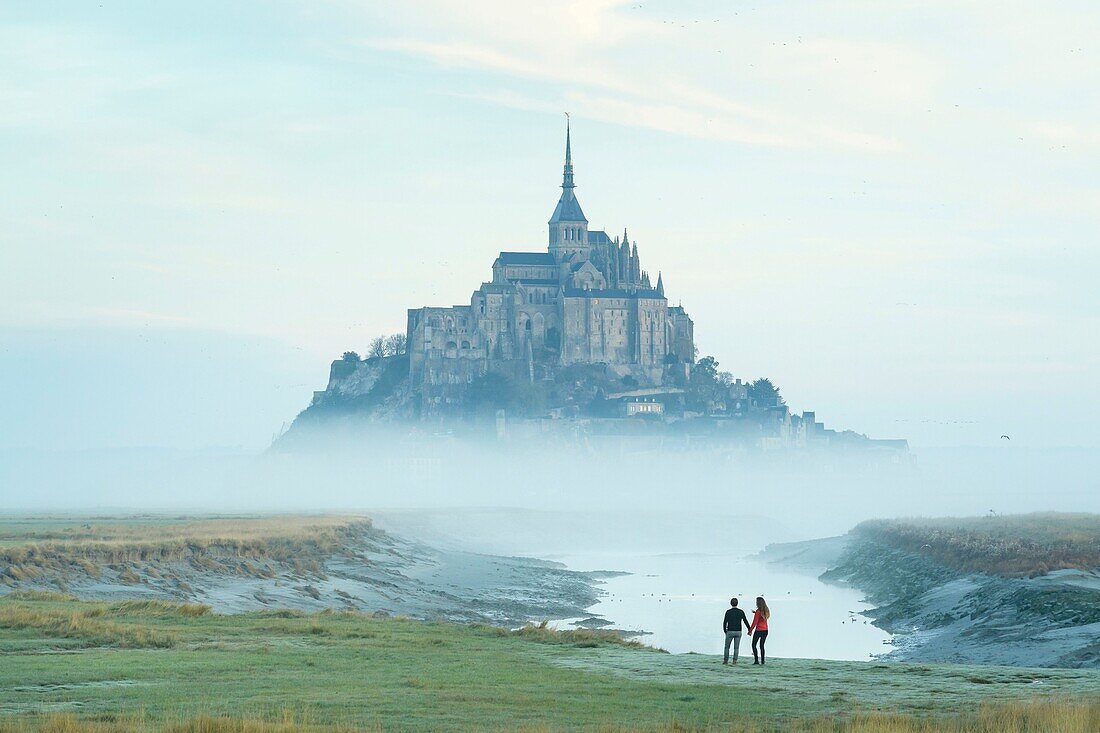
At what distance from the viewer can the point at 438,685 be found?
22.2 m

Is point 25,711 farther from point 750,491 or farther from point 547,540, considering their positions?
point 750,491

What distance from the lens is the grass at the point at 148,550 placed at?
42.0m

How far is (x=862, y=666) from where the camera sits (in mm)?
25953

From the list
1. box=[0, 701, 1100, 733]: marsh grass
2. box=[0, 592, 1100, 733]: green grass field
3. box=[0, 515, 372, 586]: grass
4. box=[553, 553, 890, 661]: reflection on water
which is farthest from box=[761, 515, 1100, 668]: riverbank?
box=[0, 515, 372, 586]: grass

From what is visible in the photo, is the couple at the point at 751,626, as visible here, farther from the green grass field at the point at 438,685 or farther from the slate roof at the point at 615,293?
the slate roof at the point at 615,293

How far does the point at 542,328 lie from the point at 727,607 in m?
129

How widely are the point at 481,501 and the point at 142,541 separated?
12570 centimetres

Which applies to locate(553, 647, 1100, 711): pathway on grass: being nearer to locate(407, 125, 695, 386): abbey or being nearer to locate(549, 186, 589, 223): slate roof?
locate(407, 125, 695, 386): abbey

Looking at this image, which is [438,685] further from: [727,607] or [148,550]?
[727,607]

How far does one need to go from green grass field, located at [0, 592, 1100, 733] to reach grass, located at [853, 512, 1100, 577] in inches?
783

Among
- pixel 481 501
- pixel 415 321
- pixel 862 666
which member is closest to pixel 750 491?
pixel 481 501

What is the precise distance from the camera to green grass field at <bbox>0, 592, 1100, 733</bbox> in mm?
18266

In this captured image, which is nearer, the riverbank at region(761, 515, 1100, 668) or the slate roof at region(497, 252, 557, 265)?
the riverbank at region(761, 515, 1100, 668)

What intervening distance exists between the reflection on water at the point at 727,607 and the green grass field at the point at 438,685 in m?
6.70
